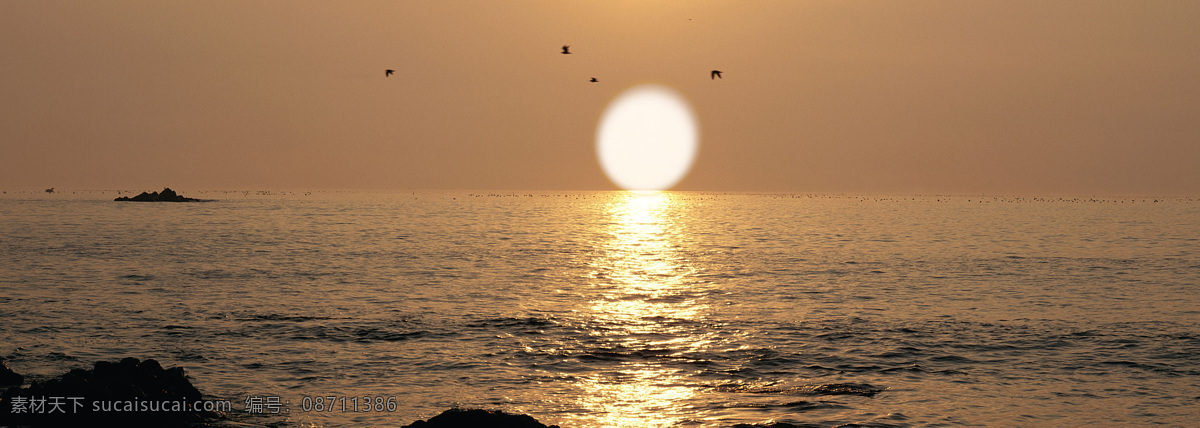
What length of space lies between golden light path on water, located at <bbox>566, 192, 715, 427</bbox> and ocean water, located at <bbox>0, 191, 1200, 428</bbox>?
13cm

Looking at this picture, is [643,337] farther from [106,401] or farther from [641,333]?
[106,401]

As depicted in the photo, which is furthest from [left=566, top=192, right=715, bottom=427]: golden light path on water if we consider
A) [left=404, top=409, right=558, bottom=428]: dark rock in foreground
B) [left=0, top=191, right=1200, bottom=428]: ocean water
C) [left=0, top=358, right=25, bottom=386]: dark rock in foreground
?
[left=0, top=358, right=25, bottom=386]: dark rock in foreground

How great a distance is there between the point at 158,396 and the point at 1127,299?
3999cm

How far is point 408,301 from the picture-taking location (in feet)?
133

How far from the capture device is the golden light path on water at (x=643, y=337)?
2072cm

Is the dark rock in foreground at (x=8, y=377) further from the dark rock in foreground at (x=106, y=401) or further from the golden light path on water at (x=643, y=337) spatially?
the golden light path on water at (x=643, y=337)

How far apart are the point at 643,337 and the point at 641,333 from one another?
2.92ft

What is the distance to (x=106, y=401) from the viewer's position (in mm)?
18031

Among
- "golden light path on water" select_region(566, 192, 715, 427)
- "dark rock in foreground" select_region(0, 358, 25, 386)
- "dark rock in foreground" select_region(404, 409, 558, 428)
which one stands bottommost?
"golden light path on water" select_region(566, 192, 715, 427)

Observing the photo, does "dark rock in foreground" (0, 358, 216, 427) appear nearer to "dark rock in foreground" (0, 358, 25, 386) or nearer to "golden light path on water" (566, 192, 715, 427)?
"dark rock in foreground" (0, 358, 25, 386)

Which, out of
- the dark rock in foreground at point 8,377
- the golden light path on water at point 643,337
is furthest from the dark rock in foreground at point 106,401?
the golden light path on water at point 643,337

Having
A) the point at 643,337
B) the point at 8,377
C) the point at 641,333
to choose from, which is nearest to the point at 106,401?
the point at 8,377

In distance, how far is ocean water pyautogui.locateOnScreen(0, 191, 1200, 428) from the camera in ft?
70.3

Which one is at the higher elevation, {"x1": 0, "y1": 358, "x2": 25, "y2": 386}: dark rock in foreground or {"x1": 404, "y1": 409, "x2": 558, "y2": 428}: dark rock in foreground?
{"x1": 404, "y1": 409, "x2": 558, "y2": 428}: dark rock in foreground
